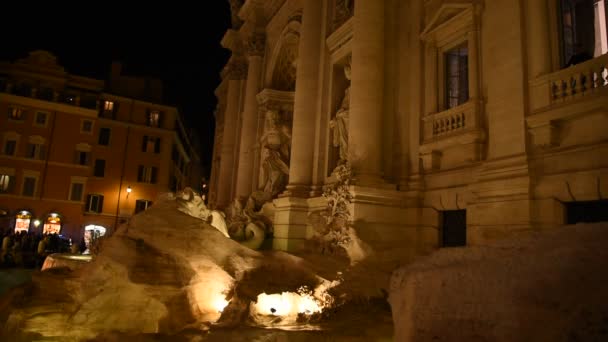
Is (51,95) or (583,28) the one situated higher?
(51,95)

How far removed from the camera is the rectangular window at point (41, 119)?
114ft

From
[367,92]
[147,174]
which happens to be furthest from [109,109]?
[367,92]

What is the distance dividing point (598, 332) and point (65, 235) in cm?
3725

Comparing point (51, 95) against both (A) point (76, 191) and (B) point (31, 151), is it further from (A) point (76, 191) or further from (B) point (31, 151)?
(A) point (76, 191)

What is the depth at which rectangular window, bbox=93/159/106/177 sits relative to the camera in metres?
36.6

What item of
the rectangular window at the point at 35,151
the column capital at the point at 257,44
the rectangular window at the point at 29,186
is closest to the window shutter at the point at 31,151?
A: the rectangular window at the point at 35,151

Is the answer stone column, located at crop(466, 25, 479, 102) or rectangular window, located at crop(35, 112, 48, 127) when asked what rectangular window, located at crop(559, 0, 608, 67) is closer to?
stone column, located at crop(466, 25, 479, 102)

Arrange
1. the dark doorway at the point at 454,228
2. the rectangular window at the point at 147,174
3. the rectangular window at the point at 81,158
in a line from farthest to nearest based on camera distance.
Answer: the rectangular window at the point at 147,174
the rectangular window at the point at 81,158
the dark doorway at the point at 454,228

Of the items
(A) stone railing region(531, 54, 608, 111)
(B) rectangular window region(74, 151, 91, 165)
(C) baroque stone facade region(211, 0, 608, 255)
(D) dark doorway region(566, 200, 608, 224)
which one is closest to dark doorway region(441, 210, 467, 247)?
(C) baroque stone facade region(211, 0, 608, 255)

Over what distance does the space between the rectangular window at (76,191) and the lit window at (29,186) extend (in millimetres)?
2519

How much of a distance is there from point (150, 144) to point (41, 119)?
27.5 ft

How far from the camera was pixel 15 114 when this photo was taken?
34.2m

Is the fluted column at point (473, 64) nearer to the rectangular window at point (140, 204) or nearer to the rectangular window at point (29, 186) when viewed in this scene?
the rectangular window at point (140, 204)

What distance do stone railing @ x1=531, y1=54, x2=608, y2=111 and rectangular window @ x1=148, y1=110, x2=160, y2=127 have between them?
35.9m
